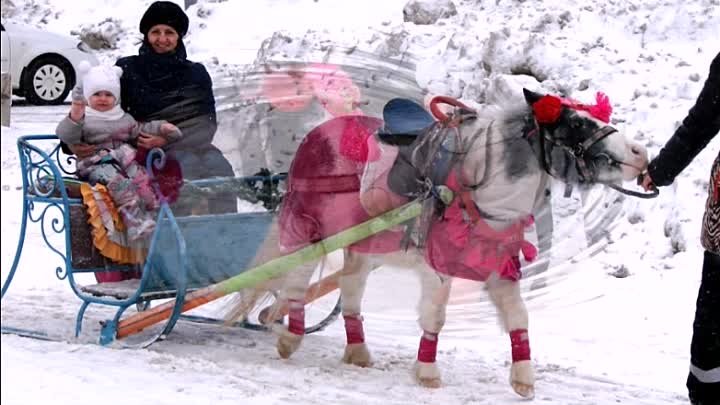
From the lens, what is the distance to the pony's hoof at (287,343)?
220 inches

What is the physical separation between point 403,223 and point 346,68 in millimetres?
864

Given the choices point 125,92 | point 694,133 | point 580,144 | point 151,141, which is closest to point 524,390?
point 580,144

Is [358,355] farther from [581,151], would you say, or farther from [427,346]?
[581,151]

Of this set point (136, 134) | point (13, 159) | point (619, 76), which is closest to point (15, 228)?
point (13, 159)

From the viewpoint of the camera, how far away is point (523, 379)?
4.96 meters

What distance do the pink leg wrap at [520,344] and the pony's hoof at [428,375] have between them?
37cm

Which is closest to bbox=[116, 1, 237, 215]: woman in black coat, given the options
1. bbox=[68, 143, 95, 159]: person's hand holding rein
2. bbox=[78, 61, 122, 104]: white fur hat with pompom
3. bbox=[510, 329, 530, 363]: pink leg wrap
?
bbox=[78, 61, 122, 104]: white fur hat with pompom

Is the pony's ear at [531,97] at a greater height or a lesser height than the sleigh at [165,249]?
greater

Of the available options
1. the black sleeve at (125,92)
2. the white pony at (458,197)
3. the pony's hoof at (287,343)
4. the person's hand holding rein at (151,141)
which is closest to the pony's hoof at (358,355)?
the white pony at (458,197)

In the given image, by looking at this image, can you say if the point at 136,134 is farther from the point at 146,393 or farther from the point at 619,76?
the point at 619,76

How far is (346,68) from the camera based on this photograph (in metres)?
5.46

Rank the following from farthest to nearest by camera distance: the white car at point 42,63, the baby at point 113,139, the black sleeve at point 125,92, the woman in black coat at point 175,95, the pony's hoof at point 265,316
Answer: the white car at point 42,63, the black sleeve at point 125,92, the pony's hoof at point 265,316, the woman in black coat at point 175,95, the baby at point 113,139

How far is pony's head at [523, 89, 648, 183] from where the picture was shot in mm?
4586

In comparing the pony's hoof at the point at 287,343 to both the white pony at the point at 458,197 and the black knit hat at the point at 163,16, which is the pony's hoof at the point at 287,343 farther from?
the black knit hat at the point at 163,16
